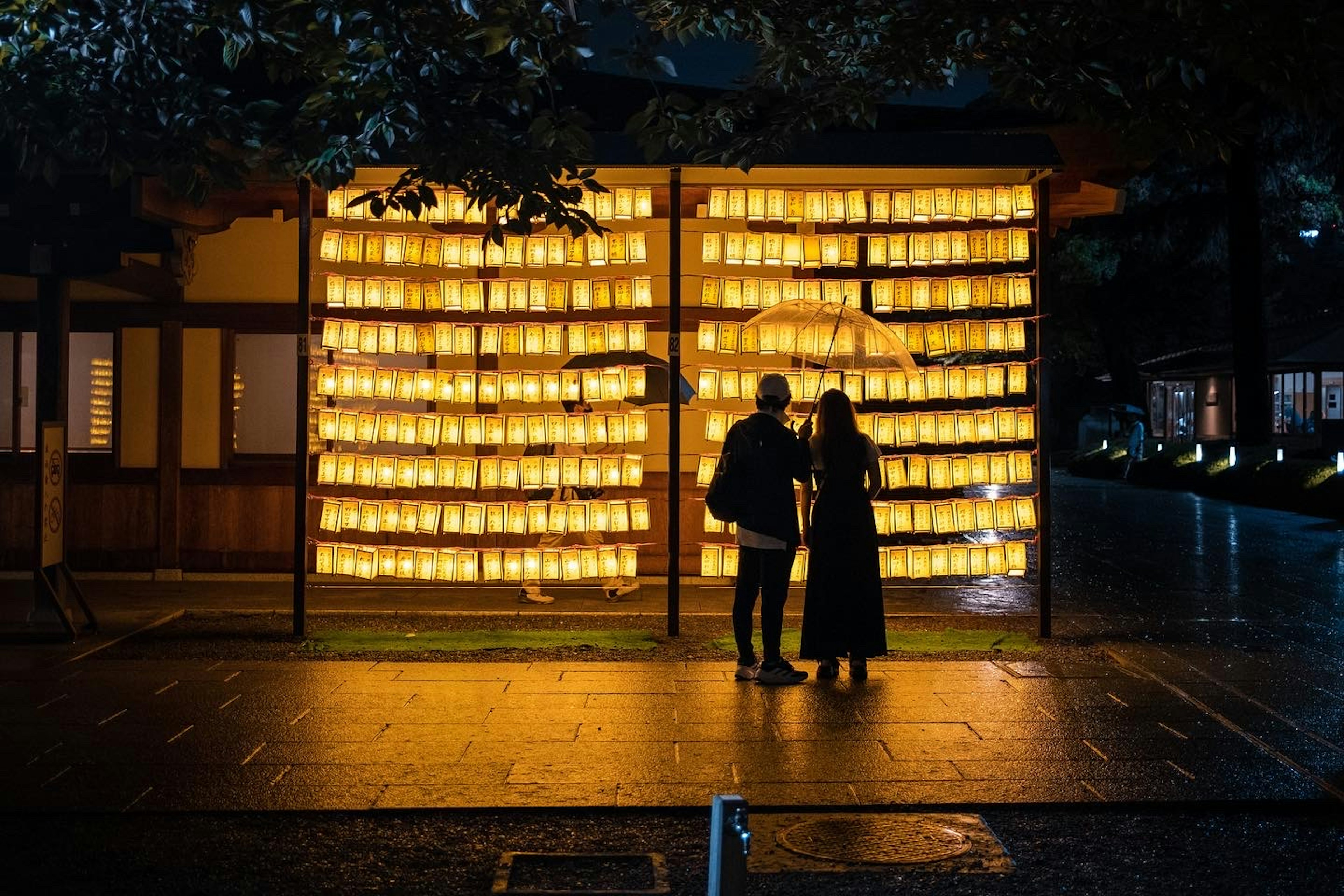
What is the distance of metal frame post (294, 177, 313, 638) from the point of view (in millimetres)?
11695

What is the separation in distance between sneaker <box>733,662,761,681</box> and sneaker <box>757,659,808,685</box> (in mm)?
47

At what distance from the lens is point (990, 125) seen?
14.8 metres

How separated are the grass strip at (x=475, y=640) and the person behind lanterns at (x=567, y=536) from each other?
0.52m

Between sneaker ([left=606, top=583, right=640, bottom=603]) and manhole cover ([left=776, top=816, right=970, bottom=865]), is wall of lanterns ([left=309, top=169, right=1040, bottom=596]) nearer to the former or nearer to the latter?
sneaker ([left=606, top=583, right=640, bottom=603])

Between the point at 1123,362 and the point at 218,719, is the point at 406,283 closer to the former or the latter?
the point at 218,719

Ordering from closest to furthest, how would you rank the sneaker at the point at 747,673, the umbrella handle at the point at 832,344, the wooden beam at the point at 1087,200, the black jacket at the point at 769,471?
the black jacket at the point at 769,471, the sneaker at the point at 747,673, the umbrella handle at the point at 832,344, the wooden beam at the point at 1087,200

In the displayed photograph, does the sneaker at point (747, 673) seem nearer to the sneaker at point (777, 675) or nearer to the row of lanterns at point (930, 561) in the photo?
the sneaker at point (777, 675)

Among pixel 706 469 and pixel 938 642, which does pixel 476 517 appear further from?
pixel 938 642

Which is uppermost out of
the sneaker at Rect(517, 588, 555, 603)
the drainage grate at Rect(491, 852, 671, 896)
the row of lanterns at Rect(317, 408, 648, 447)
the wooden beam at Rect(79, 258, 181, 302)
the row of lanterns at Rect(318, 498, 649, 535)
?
the wooden beam at Rect(79, 258, 181, 302)

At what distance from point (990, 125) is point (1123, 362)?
4325 centimetres

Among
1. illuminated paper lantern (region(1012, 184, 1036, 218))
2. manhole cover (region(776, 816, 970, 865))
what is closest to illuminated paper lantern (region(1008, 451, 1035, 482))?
illuminated paper lantern (region(1012, 184, 1036, 218))

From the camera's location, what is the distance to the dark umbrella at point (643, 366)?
12211 mm

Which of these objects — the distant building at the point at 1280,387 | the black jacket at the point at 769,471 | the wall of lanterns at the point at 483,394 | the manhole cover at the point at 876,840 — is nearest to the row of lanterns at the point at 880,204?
the wall of lanterns at the point at 483,394

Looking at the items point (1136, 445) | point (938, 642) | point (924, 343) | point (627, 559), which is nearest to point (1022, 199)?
point (924, 343)
